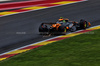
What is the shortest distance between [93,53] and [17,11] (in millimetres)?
12156

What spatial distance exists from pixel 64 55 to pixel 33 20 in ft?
27.4

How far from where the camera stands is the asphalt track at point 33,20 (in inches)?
588

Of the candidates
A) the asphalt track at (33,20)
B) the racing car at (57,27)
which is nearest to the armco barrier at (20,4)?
the asphalt track at (33,20)

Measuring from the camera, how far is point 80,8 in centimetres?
2312

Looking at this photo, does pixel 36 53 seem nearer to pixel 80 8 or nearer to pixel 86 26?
pixel 86 26

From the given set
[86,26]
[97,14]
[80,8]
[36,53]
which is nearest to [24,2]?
[80,8]

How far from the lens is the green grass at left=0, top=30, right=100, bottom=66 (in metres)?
10.7

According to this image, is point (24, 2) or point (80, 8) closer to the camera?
point (80, 8)

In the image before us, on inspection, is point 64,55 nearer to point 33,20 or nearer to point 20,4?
point 33,20

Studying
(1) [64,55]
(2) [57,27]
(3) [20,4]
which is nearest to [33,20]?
(2) [57,27]

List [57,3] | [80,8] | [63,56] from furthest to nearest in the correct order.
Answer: [57,3] → [80,8] → [63,56]

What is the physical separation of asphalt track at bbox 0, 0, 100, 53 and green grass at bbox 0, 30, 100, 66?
1.90m

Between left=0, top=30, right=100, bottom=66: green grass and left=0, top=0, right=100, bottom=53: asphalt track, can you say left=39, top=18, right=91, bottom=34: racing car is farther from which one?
left=0, top=30, right=100, bottom=66: green grass

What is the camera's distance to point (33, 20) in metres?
19.5
